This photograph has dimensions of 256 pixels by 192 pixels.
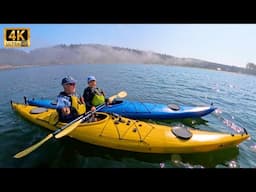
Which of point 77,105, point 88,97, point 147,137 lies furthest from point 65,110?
point 147,137

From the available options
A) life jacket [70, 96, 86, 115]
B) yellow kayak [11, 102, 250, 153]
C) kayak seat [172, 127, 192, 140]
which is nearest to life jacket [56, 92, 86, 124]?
life jacket [70, 96, 86, 115]

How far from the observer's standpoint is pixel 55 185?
292 cm

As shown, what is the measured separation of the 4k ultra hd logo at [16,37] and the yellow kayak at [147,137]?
6.98 ft

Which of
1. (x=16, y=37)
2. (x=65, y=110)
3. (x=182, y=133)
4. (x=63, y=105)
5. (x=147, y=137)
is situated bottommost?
(x=147, y=137)

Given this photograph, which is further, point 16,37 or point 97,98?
point 97,98

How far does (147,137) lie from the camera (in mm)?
4703

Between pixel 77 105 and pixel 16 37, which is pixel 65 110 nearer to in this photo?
pixel 77 105

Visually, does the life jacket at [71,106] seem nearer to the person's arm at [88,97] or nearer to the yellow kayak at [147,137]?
the yellow kayak at [147,137]

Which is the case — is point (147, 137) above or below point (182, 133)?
below

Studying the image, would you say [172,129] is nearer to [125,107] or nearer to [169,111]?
[169,111]

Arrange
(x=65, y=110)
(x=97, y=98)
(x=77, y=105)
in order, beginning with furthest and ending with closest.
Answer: (x=97, y=98)
(x=77, y=105)
(x=65, y=110)

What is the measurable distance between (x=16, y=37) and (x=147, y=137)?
3.74 metres

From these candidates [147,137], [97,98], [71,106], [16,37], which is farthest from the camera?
[97,98]
